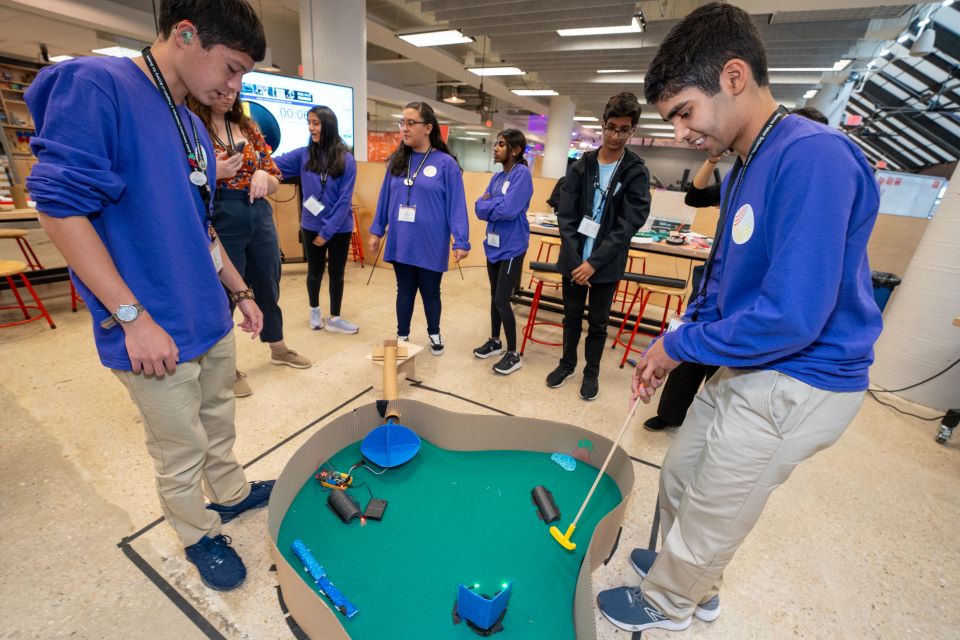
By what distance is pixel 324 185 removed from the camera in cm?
269

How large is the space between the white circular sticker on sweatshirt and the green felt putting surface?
1133 millimetres

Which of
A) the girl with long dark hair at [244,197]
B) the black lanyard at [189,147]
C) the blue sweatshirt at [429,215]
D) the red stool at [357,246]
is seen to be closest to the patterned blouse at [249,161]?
the girl with long dark hair at [244,197]

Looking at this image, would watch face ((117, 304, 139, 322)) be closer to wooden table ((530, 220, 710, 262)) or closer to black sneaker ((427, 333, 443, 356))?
black sneaker ((427, 333, 443, 356))

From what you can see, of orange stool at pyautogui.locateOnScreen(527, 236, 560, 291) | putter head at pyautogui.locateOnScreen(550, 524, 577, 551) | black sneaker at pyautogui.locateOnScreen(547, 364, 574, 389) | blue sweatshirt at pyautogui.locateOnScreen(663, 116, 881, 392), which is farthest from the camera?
orange stool at pyautogui.locateOnScreen(527, 236, 560, 291)

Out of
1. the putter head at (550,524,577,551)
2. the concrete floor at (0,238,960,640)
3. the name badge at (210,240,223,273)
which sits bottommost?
the concrete floor at (0,238,960,640)

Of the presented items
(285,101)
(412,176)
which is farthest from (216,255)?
A: (285,101)

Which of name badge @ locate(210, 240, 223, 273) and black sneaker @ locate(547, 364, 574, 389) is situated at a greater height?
name badge @ locate(210, 240, 223, 273)

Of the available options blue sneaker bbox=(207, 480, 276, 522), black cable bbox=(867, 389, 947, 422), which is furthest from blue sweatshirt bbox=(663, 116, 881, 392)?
black cable bbox=(867, 389, 947, 422)

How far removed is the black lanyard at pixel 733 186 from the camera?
90 centimetres

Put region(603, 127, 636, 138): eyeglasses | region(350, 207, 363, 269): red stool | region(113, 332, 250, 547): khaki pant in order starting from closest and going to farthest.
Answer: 1. region(113, 332, 250, 547): khaki pant
2. region(603, 127, 636, 138): eyeglasses
3. region(350, 207, 363, 269): red stool

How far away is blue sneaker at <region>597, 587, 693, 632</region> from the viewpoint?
4.00ft

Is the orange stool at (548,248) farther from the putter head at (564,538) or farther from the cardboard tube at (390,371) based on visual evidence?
the putter head at (564,538)

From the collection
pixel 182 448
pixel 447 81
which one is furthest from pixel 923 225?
pixel 447 81

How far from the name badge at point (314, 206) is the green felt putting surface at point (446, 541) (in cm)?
158
